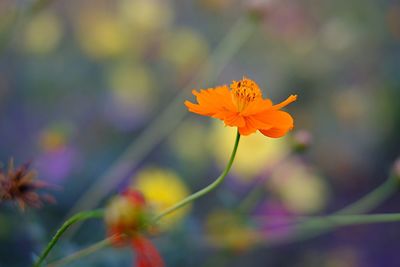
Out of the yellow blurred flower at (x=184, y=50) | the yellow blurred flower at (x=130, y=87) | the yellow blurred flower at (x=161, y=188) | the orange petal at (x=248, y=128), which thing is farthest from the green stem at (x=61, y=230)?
the yellow blurred flower at (x=184, y=50)

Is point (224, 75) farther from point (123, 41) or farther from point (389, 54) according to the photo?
point (389, 54)

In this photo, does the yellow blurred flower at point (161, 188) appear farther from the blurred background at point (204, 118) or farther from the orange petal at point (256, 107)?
the orange petal at point (256, 107)

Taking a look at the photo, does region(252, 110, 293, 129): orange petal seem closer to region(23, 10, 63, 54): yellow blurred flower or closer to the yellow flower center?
the yellow flower center

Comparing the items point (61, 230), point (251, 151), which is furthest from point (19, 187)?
point (251, 151)

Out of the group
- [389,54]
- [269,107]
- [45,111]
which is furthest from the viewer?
[389,54]

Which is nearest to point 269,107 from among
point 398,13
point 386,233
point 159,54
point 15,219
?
point 15,219

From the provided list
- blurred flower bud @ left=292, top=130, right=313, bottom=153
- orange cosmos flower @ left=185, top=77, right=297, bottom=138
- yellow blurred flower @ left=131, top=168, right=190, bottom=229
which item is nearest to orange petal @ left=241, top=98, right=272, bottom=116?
orange cosmos flower @ left=185, top=77, right=297, bottom=138
